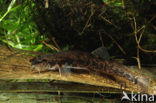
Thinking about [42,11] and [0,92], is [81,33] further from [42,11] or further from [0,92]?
[0,92]

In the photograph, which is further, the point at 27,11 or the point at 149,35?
the point at 27,11

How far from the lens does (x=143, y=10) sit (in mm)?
1131

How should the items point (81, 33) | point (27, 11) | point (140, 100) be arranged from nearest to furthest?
1. point (140, 100)
2. point (81, 33)
3. point (27, 11)

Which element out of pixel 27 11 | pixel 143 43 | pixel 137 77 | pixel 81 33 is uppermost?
pixel 27 11

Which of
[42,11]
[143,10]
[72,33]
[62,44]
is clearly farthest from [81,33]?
[143,10]

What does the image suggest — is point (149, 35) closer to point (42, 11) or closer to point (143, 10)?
point (143, 10)

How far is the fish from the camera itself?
0.93 metres

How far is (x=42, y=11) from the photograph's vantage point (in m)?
1.35

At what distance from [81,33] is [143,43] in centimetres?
51

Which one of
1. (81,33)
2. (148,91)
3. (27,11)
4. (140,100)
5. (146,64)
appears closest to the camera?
(148,91)

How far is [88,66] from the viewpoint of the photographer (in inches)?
37.8

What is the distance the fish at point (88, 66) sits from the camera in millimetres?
927

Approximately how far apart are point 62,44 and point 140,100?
781 millimetres

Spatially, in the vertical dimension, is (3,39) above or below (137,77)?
above
